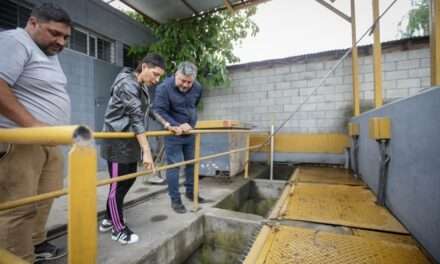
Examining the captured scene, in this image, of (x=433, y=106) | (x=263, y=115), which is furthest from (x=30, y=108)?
(x=263, y=115)

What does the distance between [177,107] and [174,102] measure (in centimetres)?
6

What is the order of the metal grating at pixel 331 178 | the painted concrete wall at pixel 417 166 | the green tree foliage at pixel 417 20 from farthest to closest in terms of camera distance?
the green tree foliage at pixel 417 20 → the metal grating at pixel 331 178 → the painted concrete wall at pixel 417 166

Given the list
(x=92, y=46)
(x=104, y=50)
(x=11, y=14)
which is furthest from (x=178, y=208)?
(x=104, y=50)

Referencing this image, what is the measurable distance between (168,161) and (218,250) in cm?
91

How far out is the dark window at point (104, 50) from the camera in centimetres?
451

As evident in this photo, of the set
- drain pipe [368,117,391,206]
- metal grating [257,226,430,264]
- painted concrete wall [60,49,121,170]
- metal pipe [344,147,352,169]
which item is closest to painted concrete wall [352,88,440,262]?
drain pipe [368,117,391,206]

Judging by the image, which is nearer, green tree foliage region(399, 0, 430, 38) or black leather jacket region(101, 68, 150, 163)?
black leather jacket region(101, 68, 150, 163)

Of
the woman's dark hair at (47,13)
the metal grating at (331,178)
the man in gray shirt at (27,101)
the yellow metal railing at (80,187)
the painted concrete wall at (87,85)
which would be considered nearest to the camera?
the yellow metal railing at (80,187)

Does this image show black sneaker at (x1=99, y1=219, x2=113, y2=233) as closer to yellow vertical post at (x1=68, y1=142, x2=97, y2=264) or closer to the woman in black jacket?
the woman in black jacket

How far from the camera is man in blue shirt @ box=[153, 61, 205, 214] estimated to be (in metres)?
1.97

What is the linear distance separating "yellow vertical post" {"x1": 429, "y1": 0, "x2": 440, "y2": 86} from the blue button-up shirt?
5.79 ft

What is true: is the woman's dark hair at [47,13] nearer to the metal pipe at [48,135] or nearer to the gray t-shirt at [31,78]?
the gray t-shirt at [31,78]

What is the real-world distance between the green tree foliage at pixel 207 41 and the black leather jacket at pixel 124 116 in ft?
10.6

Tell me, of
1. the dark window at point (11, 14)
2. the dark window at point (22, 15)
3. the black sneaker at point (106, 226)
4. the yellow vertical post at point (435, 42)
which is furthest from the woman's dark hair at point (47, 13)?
the dark window at point (22, 15)
